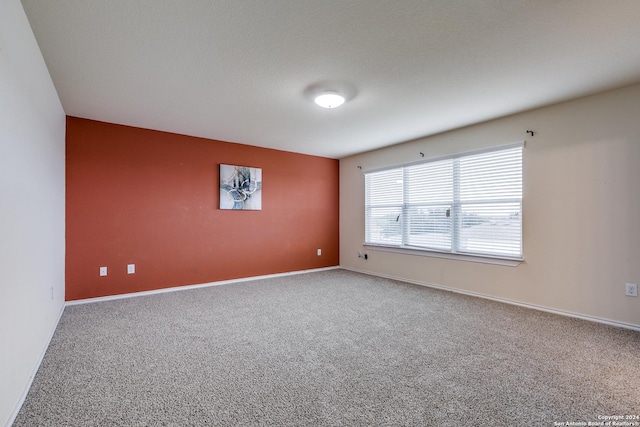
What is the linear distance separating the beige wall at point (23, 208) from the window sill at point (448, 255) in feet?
14.3

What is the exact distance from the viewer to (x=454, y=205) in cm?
428

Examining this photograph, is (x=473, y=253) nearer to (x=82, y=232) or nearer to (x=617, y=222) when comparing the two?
(x=617, y=222)

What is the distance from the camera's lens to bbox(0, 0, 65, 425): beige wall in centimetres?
155

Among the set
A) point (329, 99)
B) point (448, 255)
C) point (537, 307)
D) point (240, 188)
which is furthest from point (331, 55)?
point (537, 307)

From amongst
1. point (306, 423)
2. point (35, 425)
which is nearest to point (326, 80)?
point (306, 423)

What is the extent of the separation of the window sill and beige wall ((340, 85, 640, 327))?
7cm

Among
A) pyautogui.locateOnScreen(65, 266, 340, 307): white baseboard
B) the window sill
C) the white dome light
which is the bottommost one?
pyautogui.locateOnScreen(65, 266, 340, 307): white baseboard

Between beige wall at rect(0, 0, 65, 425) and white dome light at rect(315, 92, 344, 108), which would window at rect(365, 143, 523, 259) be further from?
beige wall at rect(0, 0, 65, 425)

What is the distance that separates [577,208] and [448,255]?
158 cm

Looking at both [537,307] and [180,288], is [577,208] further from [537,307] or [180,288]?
[180,288]

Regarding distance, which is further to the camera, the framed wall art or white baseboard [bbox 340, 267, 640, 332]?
the framed wall art

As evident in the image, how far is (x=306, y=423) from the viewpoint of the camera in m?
1.55

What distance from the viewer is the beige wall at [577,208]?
2.88 metres

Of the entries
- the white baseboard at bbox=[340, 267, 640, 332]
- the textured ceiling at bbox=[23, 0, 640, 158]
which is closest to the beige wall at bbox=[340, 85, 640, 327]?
the white baseboard at bbox=[340, 267, 640, 332]
